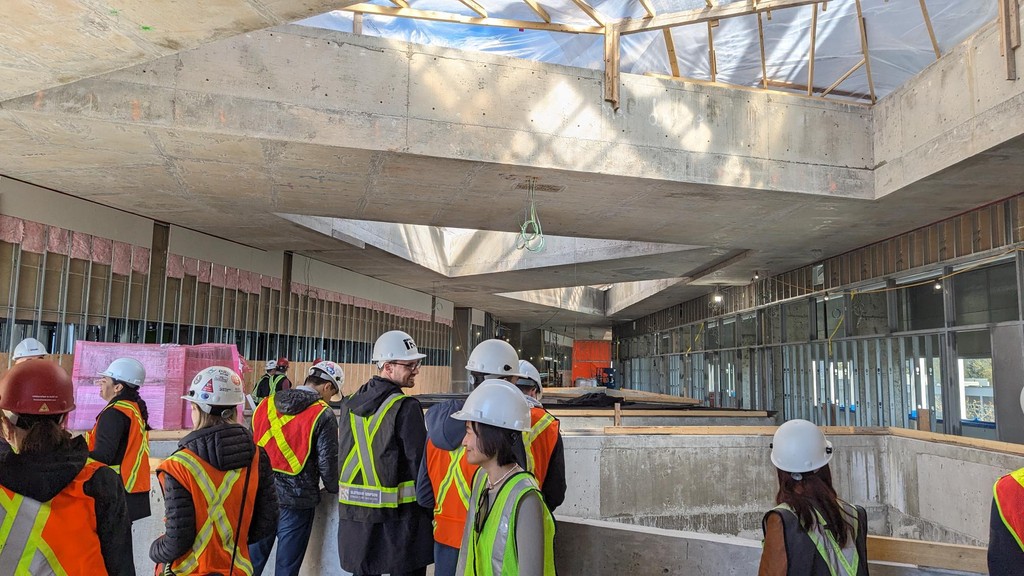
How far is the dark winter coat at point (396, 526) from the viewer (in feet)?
12.8

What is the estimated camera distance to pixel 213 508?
9.84 feet

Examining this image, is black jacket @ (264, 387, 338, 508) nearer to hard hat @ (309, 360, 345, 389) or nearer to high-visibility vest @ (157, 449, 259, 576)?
hard hat @ (309, 360, 345, 389)

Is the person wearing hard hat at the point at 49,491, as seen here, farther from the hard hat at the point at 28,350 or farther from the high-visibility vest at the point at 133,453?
the hard hat at the point at 28,350

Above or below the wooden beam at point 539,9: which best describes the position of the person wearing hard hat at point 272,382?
below

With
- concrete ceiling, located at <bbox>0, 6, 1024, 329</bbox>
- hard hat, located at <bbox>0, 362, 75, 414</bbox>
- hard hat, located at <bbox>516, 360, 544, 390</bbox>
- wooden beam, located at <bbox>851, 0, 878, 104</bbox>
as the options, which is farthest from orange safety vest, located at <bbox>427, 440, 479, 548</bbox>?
wooden beam, located at <bbox>851, 0, 878, 104</bbox>

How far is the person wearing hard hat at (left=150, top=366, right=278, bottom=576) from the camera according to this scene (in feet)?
9.55

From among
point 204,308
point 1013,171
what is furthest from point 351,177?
point 1013,171

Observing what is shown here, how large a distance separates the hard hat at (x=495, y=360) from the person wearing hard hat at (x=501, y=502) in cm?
139

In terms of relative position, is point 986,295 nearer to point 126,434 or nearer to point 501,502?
point 501,502

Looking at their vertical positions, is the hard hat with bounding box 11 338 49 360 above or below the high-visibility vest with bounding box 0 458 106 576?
above

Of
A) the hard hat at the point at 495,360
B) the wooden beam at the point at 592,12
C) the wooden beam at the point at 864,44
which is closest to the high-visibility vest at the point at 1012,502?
the hard hat at the point at 495,360

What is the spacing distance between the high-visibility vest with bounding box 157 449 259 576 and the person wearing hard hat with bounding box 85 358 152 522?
6.13 feet

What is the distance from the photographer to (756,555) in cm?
372

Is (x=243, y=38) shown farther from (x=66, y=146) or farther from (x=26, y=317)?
(x=26, y=317)
